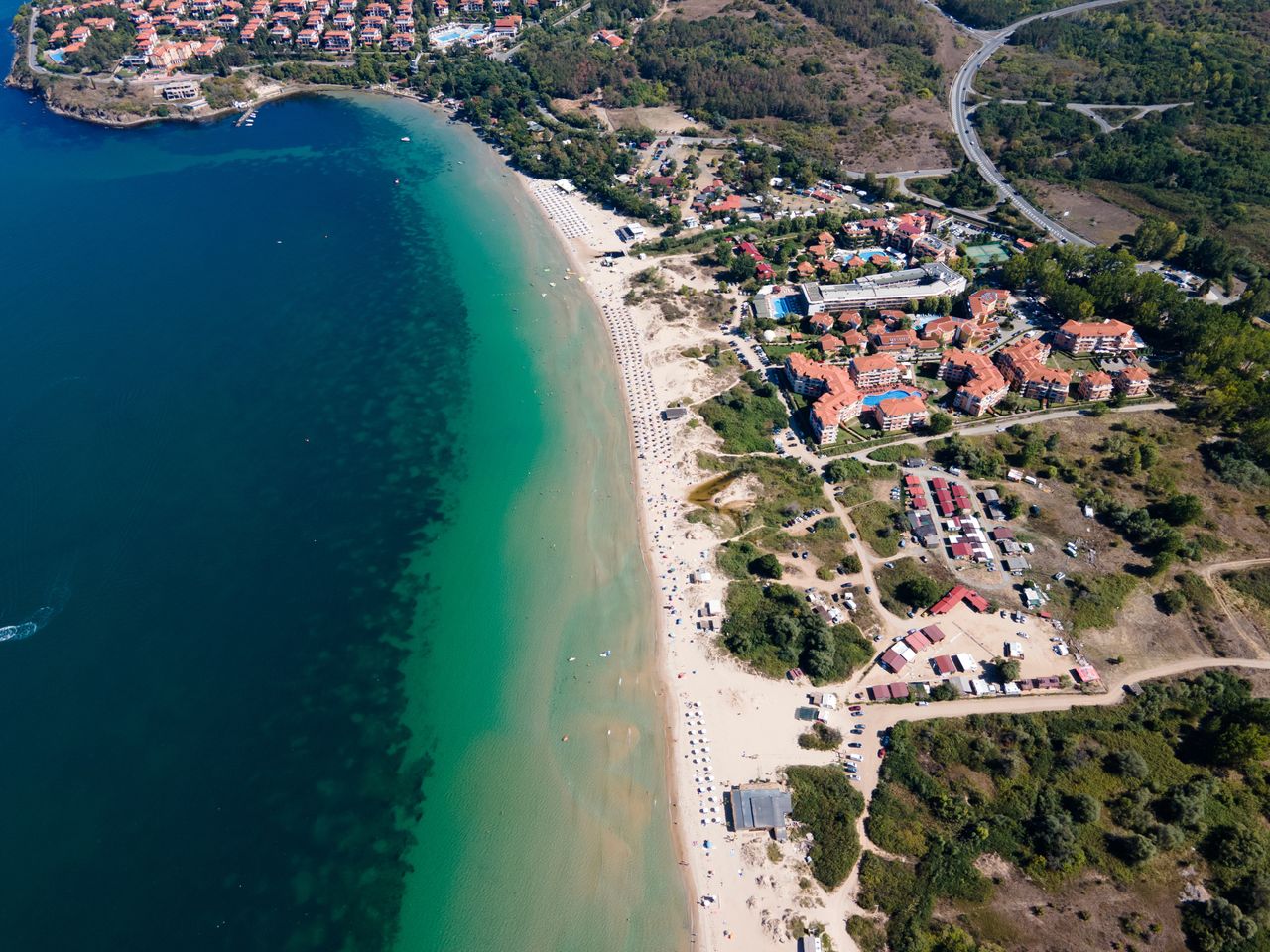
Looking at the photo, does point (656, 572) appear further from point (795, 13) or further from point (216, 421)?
point (795, 13)

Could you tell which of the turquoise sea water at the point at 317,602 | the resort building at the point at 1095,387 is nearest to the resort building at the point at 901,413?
the resort building at the point at 1095,387

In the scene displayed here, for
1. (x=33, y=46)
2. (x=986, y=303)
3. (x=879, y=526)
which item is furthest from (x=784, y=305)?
(x=33, y=46)

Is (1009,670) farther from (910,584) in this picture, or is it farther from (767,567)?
(767,567)

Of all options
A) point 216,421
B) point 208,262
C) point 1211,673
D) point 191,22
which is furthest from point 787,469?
point 191,22

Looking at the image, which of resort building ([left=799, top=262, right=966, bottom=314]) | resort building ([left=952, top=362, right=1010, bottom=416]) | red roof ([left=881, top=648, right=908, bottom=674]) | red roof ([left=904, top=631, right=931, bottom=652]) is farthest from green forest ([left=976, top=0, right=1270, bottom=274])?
red roof ([left=881, top=648, right=908, bottom=674])

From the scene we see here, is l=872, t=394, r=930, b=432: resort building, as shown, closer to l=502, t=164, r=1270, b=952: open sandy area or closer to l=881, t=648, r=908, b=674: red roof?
l=502, t=164, r=1270, b=952: open sandy area

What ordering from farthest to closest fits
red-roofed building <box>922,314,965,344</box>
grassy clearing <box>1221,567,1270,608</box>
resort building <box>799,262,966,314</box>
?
resort building <box>799,262,966,314</box> < red-roofed building <box>922,314,965,344</box> < grassy clearing <box>1221,567,1270,608</box>
